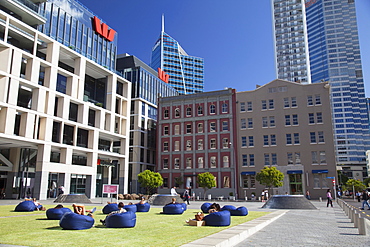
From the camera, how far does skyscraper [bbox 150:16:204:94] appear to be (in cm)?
16088

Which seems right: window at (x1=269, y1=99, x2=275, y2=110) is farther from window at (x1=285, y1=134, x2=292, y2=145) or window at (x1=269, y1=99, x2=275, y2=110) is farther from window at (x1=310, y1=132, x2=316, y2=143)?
window at (x1=310, y1=132, x2=316, y2=143)

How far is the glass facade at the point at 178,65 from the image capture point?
161000 mm

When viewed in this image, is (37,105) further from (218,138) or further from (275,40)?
(275,40)

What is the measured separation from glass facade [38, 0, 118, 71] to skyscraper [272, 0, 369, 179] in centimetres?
12506

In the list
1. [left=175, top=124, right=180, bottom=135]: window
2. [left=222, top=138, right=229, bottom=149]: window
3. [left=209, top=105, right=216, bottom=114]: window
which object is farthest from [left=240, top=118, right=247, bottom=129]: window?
[left=175, top=124, right=180, bottom=135]: window

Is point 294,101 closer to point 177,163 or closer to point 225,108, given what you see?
point 225,108

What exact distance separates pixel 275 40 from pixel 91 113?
13879cm

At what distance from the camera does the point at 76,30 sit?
176 ft

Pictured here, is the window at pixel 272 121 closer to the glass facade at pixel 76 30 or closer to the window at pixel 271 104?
the window at pixel 271 104

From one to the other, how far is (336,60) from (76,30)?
6066 inches

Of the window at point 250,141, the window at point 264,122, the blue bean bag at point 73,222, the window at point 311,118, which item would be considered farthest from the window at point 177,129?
the blue bean bag at point 73,222

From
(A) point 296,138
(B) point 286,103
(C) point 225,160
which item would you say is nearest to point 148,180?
(C) point 225,160

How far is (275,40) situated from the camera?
172m

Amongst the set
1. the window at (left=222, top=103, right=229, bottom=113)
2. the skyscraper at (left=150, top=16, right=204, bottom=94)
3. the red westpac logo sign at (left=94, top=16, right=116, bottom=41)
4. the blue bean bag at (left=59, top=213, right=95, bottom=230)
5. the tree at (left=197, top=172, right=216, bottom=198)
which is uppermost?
the skyscraper at (left=150, top=16, right=204, bottom=94)
